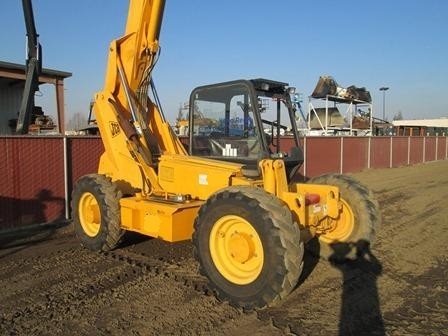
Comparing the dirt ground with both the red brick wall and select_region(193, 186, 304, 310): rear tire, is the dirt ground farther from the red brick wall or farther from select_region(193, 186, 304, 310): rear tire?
the red brick wall

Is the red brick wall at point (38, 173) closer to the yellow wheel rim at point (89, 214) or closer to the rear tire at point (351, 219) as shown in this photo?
the yellow wheel rim at point (89, 214)

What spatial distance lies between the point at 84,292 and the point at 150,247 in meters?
1.99

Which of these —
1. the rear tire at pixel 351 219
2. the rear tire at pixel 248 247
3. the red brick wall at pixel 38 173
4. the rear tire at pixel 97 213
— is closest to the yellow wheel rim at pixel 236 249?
the rear tire at pixel 248 247

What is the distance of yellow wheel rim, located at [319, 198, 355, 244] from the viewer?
6.34 metres

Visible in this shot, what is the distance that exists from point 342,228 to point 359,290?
1.25 meters

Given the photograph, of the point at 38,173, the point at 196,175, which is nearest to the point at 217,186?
the point at 196,175

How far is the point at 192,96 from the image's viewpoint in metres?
6.39

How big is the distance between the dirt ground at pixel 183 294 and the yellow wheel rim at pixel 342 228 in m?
0.34

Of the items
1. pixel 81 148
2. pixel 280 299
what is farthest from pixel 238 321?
pixel 81 148

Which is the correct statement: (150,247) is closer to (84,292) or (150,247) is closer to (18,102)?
(84,292)

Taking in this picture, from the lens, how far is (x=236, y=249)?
4.92m

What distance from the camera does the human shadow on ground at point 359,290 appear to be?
14.3 feet

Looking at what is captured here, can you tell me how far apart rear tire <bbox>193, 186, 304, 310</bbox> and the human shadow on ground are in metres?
0.67

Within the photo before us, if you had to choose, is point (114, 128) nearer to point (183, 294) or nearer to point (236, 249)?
point (183, 294)
